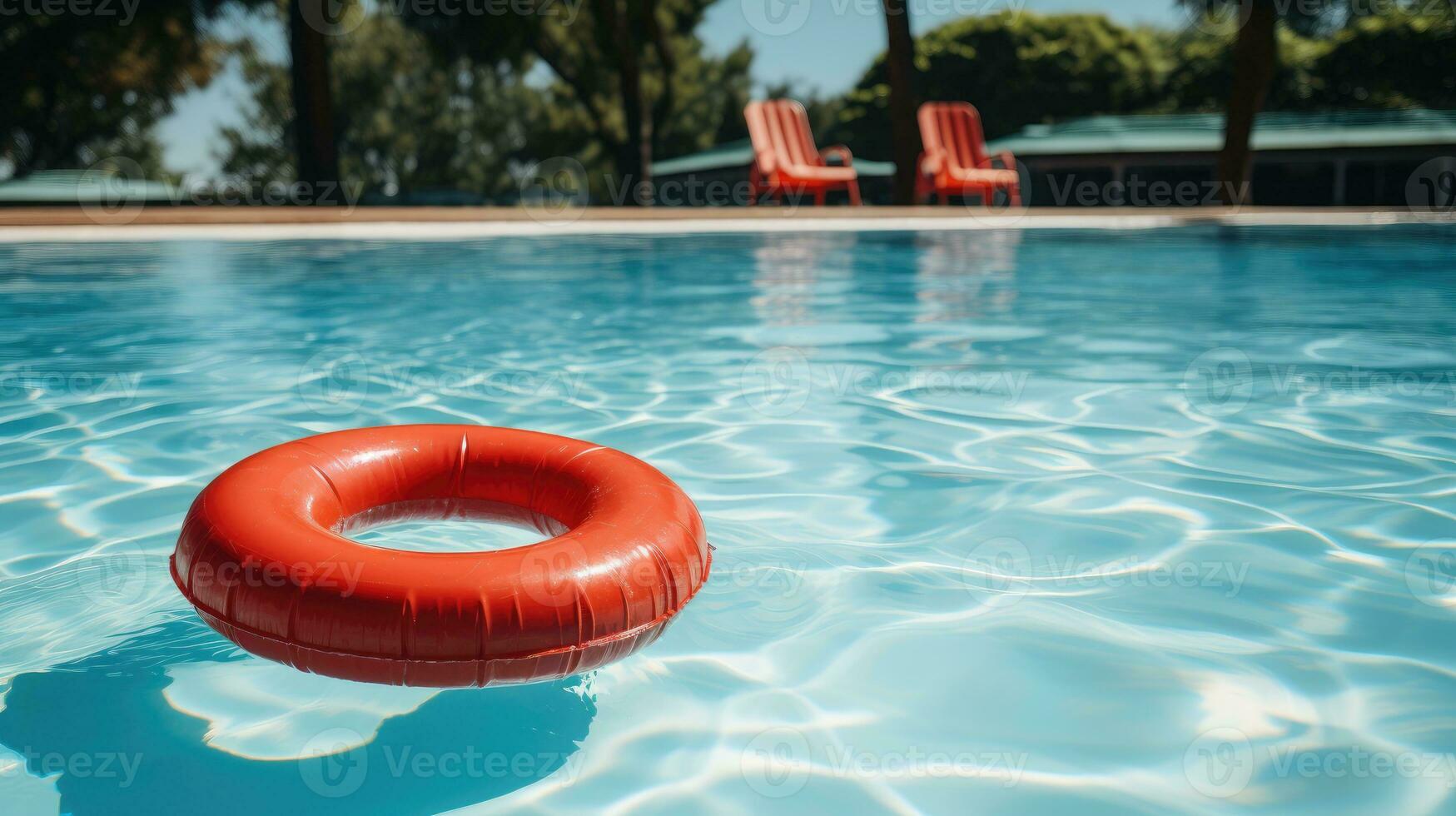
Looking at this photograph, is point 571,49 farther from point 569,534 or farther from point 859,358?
point 569,534

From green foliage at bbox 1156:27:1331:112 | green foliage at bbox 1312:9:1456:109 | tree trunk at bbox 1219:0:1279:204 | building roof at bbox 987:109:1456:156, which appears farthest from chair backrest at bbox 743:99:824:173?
green foliage at bbox 1312:9:1456:109

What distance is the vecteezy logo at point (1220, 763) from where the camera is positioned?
1.70 m

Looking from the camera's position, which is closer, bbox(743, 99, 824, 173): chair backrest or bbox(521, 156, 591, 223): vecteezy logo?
bbox(743, 99, 824, 173): chair backrest

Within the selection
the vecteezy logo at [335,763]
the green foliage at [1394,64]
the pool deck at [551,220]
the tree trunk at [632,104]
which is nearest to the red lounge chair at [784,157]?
the pool deck at [551,220]

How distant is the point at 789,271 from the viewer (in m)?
8.59

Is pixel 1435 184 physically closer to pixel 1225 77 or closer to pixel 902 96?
pixel 1225 77

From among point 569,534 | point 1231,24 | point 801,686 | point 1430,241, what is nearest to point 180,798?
point 569,534

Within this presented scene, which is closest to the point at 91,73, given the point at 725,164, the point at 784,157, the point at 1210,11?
the point at 784,157

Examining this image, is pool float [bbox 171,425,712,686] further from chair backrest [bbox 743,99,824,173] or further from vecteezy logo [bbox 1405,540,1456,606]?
chair backrest [bbox 743,99,824,173]

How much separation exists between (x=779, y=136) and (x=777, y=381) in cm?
797

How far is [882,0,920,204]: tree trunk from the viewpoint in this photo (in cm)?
1351

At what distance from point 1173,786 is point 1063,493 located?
139 cm

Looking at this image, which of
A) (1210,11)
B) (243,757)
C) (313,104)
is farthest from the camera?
(1210,11)

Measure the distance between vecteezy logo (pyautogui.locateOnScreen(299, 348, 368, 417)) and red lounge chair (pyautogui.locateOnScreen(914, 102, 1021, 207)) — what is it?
843 cm
